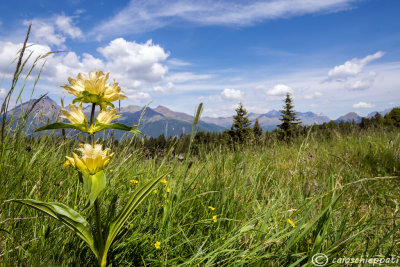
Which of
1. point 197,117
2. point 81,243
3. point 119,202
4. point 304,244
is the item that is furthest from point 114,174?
point 304,244

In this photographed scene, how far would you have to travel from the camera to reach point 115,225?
102cm

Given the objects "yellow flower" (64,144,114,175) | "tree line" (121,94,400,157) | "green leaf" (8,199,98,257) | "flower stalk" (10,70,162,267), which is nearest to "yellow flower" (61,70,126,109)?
"flower stalk" (10,70,162,267)

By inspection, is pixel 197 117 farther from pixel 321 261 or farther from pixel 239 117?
pixel 239 117

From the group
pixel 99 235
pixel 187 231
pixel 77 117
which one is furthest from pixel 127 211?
pixel 187 231

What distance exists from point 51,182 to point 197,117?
1262 mm

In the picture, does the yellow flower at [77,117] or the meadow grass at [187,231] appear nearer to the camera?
the yellow flower at [77,117]

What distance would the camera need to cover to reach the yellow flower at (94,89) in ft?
3.52

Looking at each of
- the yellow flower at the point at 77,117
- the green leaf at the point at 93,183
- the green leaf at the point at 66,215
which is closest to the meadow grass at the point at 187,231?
the green leaf at the point at 66,215

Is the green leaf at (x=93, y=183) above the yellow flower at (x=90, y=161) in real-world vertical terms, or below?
below

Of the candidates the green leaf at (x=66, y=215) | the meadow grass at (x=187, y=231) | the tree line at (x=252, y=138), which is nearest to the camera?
the green leaf at (x=66, y=215)

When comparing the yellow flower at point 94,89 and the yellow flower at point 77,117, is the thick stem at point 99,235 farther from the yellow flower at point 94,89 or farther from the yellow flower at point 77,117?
Answer: the yellow flower at point 94,89

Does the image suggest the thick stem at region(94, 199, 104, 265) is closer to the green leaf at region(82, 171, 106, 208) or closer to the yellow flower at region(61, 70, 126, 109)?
the green leaf at region(82, 171, 106, 208)

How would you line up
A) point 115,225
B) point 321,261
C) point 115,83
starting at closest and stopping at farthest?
point 115,225 < point 115,83 < point 321,261

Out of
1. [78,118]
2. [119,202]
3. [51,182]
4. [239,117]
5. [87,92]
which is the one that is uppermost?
[239,117]
